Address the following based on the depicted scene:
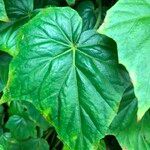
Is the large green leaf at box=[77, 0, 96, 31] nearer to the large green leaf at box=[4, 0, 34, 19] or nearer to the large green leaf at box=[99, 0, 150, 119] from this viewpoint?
the large green leaf at box=[4, 0, 34, 19]

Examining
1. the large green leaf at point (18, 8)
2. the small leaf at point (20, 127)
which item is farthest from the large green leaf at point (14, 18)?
the small leaf at point (20, 127)

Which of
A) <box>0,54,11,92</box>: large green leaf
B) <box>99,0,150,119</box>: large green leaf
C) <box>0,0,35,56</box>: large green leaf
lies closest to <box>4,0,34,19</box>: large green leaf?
<box>0,0,35,56</box>: large green leaf

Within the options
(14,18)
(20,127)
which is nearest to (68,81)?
(14,18)

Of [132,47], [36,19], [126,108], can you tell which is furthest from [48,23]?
[126,108]

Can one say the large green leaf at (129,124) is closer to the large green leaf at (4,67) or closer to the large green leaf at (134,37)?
the large green leaf at (134,37)

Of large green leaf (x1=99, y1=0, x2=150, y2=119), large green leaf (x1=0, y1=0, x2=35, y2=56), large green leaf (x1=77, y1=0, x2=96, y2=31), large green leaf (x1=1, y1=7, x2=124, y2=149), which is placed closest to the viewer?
large green leaf (x1=99, y1=0, x2=150, y2=119)

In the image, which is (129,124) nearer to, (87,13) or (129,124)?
(129,124)
